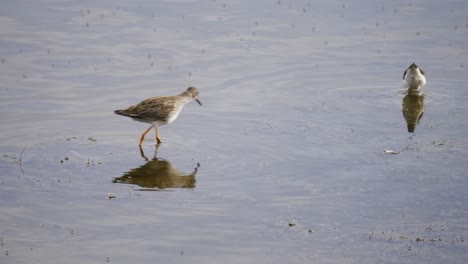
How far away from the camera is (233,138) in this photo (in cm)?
1614

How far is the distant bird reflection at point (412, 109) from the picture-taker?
17375 mm

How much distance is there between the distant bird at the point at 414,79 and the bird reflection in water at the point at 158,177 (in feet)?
21.4

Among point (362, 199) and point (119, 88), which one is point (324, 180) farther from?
point (119, 88)

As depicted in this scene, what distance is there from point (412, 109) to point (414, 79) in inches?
33.6

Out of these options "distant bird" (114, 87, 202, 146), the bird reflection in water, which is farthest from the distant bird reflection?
the bird reflection in water

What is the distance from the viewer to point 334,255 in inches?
441

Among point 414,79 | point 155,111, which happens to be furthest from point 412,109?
point 155,111

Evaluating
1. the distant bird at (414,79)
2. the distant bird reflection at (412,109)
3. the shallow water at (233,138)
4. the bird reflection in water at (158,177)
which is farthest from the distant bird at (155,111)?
the distant bird at (414,79)

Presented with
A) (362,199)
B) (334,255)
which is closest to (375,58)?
(362,199)

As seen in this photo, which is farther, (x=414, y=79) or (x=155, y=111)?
(x=414, y=79)

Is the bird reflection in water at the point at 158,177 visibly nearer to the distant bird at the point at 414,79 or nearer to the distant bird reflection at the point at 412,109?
the distant bird reflection at the point at 412,109

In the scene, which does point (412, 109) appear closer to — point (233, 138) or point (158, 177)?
point (233, 138)

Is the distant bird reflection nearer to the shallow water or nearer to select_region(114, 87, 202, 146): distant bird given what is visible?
the shallow water

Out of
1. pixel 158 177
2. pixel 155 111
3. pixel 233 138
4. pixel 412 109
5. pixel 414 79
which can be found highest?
pixel 414 79
